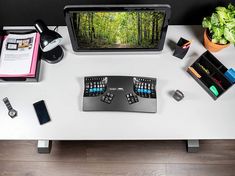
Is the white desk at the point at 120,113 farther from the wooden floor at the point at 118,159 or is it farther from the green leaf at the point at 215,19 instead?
the wooden floor at the point at 118,159

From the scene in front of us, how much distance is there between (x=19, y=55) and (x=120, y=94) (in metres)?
0.59

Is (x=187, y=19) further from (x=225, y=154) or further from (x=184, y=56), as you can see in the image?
(x=225, y=154)

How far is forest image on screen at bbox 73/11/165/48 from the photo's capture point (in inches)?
53.0

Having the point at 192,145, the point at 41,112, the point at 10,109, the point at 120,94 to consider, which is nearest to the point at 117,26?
the point at 120,94

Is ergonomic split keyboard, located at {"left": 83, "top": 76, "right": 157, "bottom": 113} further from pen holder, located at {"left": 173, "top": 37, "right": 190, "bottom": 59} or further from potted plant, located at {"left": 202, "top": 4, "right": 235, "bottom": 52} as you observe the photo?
potted plant, located at {"left": 202, "top": 4, "right": 235, "bottom": 52}

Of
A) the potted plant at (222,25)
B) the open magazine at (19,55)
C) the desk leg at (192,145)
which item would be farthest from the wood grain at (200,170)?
the open magazine at (19,55)

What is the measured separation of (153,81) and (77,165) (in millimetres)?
1014

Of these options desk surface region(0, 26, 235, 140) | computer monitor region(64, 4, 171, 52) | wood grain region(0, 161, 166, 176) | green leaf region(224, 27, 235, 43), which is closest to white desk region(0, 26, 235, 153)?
desk surface region(0, 26, 235, 140)

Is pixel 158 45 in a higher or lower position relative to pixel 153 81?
higher

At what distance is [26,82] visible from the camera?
62.7 inches

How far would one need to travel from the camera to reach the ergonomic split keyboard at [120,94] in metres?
1.51

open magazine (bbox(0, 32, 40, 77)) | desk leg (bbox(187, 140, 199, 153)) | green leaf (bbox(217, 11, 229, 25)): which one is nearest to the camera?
green leaf (bbox(217, 11, 229, 25))

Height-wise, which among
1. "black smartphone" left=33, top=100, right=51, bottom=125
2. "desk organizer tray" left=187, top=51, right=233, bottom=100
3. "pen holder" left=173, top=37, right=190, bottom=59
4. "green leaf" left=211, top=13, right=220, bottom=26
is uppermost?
"green leaf" left=211, top=13, right=220, bottom=26

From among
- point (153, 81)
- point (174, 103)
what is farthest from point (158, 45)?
point (174, 103)
